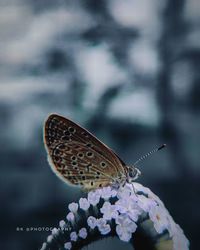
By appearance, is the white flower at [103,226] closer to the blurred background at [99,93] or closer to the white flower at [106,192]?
the white flower at [106,192]

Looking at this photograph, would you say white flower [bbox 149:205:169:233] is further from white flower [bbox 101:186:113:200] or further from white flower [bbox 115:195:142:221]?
white flower [bbox 101:186:113:200]

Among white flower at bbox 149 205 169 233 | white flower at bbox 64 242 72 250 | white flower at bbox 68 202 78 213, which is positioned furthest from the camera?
white flower at bbox 68 202 78 213

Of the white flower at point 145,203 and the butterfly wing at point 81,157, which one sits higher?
the butterfly wing at point 81,157

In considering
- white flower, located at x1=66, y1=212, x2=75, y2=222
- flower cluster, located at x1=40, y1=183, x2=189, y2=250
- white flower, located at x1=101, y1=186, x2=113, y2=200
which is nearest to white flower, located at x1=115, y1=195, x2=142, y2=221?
flower cluster, located at x1=40, y1=183, x2=189, y2=250

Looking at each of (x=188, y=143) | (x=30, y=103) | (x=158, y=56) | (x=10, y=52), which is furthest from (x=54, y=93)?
(x=188, y=143)

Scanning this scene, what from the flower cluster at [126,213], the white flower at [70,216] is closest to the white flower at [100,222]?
the flower cluster at [126,213]

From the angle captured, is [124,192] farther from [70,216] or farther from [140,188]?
[70,216]

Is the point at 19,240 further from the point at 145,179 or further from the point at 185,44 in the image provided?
the point at 185,44
